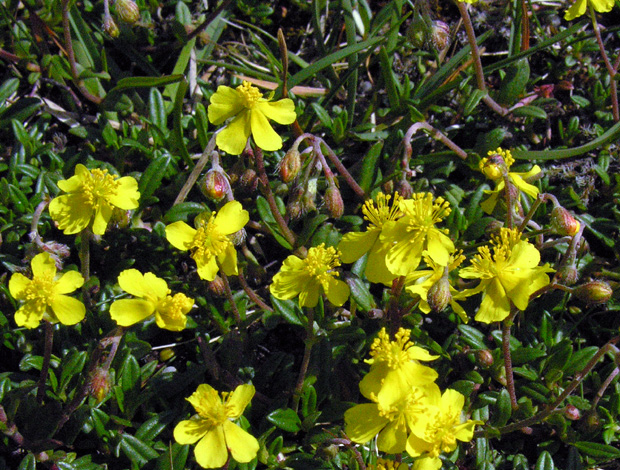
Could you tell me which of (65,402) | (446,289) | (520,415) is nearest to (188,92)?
(65,402)

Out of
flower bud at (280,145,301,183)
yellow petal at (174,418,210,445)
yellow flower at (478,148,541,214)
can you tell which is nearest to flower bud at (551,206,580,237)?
yellow flower at (478,148,541,214)

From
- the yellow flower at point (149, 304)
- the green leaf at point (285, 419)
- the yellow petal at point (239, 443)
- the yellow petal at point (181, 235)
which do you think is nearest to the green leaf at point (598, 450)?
the green leaf at point (285, 419)

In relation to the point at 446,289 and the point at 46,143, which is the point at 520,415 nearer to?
the point at 446,289

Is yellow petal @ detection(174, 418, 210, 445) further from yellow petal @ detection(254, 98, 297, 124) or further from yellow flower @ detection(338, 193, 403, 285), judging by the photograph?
yellow petal @ detection(254, 98, 297, 124)

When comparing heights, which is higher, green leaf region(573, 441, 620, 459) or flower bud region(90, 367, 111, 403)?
flower bud region(90, 367, 111, 403)

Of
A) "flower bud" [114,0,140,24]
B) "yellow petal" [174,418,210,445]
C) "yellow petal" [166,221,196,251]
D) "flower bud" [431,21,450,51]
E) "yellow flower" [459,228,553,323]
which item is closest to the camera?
"yellow petal" [174,418,210,445]
